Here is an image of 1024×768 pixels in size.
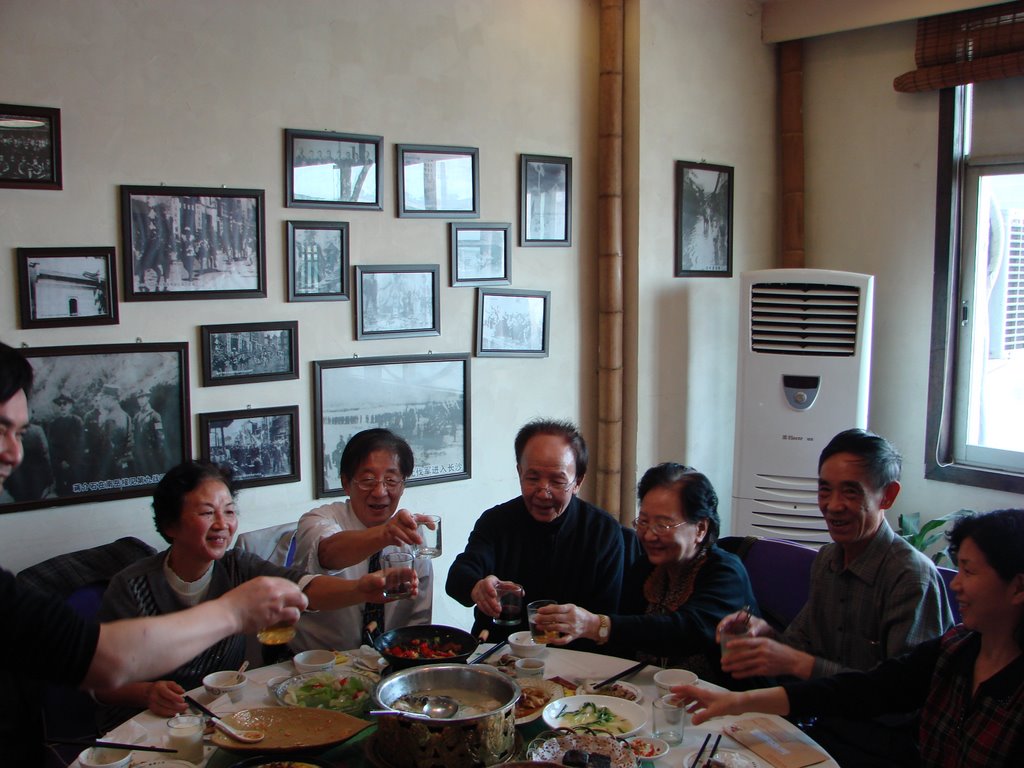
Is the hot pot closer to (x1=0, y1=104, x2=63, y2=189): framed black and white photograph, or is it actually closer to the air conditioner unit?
(x1=0, y1=104, x2=63, y2=189): framed black and white photograph

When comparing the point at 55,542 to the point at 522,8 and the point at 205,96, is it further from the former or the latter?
the point at 522,8

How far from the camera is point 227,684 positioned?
219 cm

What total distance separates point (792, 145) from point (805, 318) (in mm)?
1077

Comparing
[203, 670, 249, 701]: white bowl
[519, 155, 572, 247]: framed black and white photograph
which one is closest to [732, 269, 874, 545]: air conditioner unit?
[519, 155, 572, 247]: framed black and white photograph

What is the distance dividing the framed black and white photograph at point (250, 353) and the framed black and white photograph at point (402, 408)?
0.41 feet

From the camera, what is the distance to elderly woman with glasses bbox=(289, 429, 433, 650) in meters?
2.74

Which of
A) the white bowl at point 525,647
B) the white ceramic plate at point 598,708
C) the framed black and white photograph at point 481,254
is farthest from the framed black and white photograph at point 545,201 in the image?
the white ceramic plate at point 598,708

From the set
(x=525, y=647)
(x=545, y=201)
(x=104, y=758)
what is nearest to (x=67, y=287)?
(x=104, y=758)

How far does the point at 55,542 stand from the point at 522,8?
9.14 ft

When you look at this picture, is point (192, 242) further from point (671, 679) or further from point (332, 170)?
point (671, 679)

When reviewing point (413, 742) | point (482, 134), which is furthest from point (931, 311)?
point (413, 742)

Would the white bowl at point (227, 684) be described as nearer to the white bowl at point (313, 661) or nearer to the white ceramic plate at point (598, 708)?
the white bowl at point (313, 661)

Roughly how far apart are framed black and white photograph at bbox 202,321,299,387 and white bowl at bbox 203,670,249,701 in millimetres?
1433

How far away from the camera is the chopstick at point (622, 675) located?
2.27 meters
